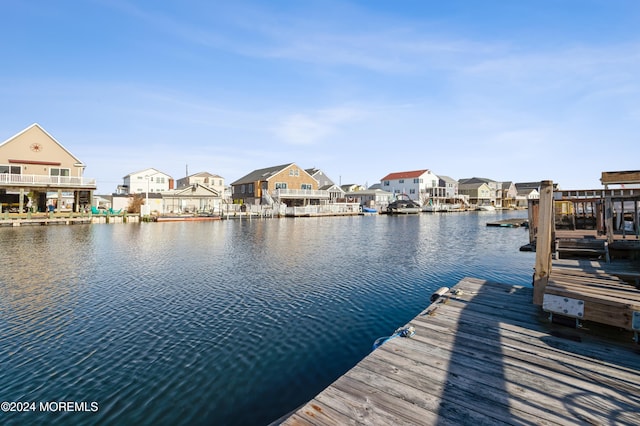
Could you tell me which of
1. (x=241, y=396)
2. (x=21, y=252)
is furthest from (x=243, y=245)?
(x=241, y=396)

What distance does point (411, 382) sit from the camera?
4.48m

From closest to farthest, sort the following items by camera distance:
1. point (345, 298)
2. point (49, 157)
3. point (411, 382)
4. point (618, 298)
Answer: point (411, 382) → point (618, 298) → point (345, 298) → point (49, 157)

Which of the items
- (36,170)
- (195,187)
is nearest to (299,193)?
(195,187)

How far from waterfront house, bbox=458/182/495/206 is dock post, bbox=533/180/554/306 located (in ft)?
373

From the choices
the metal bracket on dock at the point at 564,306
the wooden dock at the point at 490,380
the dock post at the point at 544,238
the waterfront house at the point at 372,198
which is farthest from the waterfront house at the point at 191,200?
the metal bracket on dock at the point at 564,306

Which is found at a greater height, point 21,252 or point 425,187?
point 425,187

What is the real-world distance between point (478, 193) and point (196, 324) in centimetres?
11836

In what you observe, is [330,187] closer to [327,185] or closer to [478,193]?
[327,185]

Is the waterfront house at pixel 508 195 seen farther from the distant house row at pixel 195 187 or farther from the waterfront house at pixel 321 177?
the waterfront house at pixel 321 177

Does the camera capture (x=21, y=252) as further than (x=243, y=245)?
No

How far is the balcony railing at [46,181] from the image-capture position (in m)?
38.7

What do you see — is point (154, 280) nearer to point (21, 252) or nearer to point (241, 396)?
point (241, 396)

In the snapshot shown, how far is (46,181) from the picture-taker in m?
41.0

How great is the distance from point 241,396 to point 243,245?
2159cm
